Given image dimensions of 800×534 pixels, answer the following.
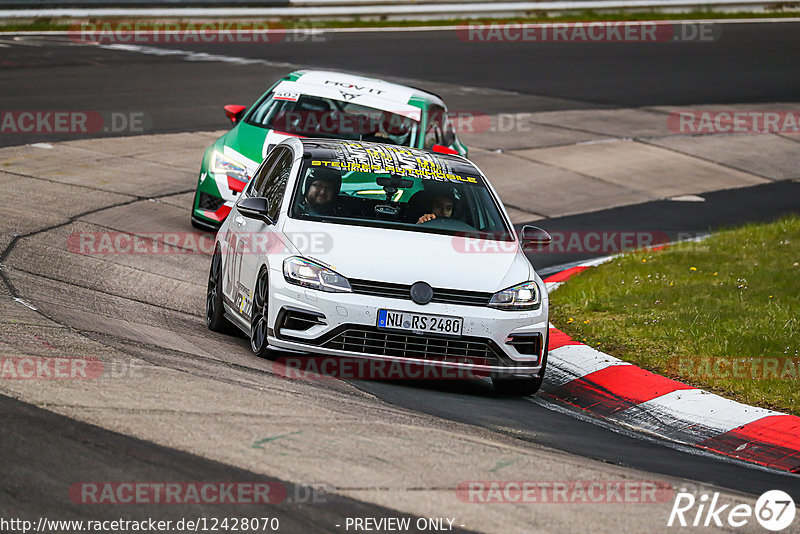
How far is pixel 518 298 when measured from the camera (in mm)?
8258

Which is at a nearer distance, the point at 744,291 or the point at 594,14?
the point at 744,291

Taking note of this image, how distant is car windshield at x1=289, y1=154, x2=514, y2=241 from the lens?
8.77m

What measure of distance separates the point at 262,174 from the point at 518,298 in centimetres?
271

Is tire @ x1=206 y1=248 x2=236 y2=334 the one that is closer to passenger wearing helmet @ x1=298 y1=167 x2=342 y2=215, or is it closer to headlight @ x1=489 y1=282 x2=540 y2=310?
passenger wearing helmet @ x1=298 y1=167 x2=342 y2=215

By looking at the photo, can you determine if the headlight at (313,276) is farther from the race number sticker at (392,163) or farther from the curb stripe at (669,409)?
the curb stripe at (669,409)

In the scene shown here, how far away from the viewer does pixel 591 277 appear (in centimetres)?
1230

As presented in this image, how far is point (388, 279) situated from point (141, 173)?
27.8 feet

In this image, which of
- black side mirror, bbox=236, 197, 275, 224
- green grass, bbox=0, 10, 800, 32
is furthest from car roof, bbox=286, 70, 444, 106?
green grass, bbox=0, 10, 800, 32

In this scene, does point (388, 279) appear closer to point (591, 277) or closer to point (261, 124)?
point (591, 277)

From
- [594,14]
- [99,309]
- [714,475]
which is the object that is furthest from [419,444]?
[594,14]

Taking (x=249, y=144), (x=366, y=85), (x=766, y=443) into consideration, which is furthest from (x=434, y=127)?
(x=766, y=443)

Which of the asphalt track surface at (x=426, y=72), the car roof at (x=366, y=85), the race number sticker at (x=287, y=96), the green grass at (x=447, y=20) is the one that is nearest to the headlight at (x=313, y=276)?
the race number sticker at (x=287, y=96)

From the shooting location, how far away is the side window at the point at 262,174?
32.3ft

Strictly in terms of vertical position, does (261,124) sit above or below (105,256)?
above
